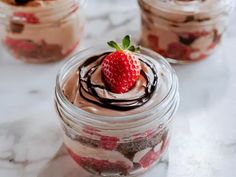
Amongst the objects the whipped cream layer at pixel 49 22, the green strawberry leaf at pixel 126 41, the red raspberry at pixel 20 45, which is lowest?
the red raspberry at pixel 20 45

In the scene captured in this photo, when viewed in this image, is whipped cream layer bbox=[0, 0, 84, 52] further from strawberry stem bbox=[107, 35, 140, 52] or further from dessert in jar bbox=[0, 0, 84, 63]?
strawberry stem bbox=[107, 35, 140, 52]

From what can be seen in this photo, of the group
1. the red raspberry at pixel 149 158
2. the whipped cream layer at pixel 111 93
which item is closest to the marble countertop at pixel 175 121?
the red raspberry at pixel 149 158

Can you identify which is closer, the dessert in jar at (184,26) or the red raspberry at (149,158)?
the red raspberry at (149,158)

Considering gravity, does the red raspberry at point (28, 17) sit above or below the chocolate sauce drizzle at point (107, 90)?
below

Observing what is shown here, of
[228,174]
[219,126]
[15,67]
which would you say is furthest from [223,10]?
[15,67]

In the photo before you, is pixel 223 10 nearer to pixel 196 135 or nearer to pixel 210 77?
pixel 210 77

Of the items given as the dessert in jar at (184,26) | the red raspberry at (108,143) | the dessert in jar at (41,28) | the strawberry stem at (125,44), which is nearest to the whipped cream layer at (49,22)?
the dessert in jar at (41,28)

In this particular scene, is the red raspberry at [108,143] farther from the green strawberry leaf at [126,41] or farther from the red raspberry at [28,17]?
the red raspberry at [28,17]

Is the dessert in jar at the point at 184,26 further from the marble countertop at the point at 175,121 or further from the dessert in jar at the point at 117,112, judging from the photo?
the dessert in jar at the point at 117,112

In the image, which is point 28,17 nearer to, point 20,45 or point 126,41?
point 20,45
